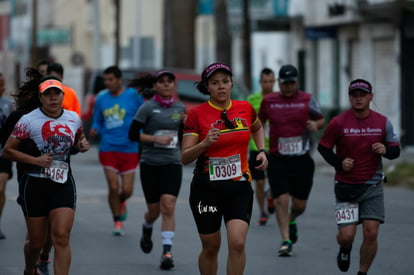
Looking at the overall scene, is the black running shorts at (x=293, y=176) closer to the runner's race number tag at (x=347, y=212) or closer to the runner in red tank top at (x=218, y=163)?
the runner's race number tag at (x=347, y=212)

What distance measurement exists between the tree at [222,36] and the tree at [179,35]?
10.5 feet

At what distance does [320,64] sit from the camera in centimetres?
3816

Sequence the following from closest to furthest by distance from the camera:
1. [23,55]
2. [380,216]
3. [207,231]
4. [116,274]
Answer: [207,231], [380,216], [116,274], [23,55]

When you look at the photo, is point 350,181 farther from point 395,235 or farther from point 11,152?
point 395,235

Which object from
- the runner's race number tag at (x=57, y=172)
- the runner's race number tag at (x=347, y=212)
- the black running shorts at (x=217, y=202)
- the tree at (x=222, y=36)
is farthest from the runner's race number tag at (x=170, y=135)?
the tree at (x=222, y=36)

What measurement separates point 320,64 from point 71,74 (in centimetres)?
1162

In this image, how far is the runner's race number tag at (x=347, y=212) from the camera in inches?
352

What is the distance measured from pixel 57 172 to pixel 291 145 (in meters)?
3.69

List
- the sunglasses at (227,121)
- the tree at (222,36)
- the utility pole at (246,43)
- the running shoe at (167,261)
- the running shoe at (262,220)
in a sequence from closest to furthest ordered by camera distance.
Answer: the sunglasses at (227,121)
the running shoe at (167,261)
the running shoe at (262,220)
the utility pole at (246,43)
the tree at (222,36)

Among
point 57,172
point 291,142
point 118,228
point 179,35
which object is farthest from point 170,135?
point 179,35

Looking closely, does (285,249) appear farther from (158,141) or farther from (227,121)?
(227,121)

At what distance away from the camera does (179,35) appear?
3347 cm

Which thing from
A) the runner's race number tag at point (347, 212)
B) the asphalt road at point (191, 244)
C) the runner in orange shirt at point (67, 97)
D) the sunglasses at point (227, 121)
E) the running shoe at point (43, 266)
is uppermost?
the runner in orange shirt at point (67, 97)

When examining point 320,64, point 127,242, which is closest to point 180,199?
point 127,242
